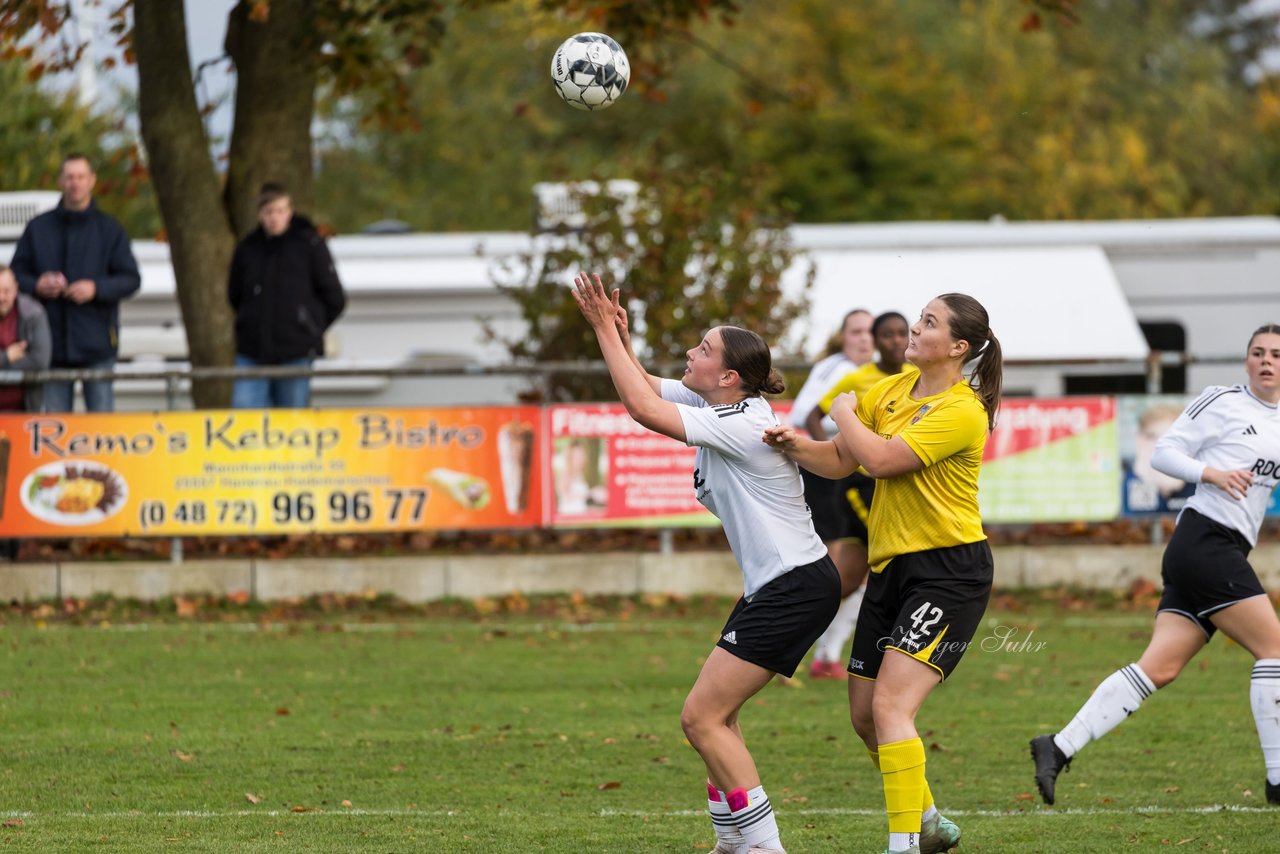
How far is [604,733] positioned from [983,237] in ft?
40.3

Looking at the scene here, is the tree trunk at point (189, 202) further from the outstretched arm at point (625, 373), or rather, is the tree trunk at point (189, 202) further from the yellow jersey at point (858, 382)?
the outstretched arm at point (625, 373)

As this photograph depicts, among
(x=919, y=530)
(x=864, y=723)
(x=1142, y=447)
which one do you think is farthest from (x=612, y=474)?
(x=919, y=530)

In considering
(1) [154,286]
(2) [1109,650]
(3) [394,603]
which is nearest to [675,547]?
(3) [394,603]

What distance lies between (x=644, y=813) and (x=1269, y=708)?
2.81 meters

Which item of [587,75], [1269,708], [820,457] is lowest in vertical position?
[1269,708]

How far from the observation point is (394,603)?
14242mm

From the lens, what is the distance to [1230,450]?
7906mm

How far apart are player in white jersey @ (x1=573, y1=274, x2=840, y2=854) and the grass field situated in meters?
0.77

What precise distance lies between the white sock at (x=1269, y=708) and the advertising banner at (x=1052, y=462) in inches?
275

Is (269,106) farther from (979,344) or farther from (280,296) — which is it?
(979,344)

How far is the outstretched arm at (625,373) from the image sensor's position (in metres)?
6.00

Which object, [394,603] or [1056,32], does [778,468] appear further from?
[1056,32]

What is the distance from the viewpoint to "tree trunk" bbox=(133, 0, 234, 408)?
15.9 meters

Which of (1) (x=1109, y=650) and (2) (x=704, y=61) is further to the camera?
(2) (x=704, y=61)
